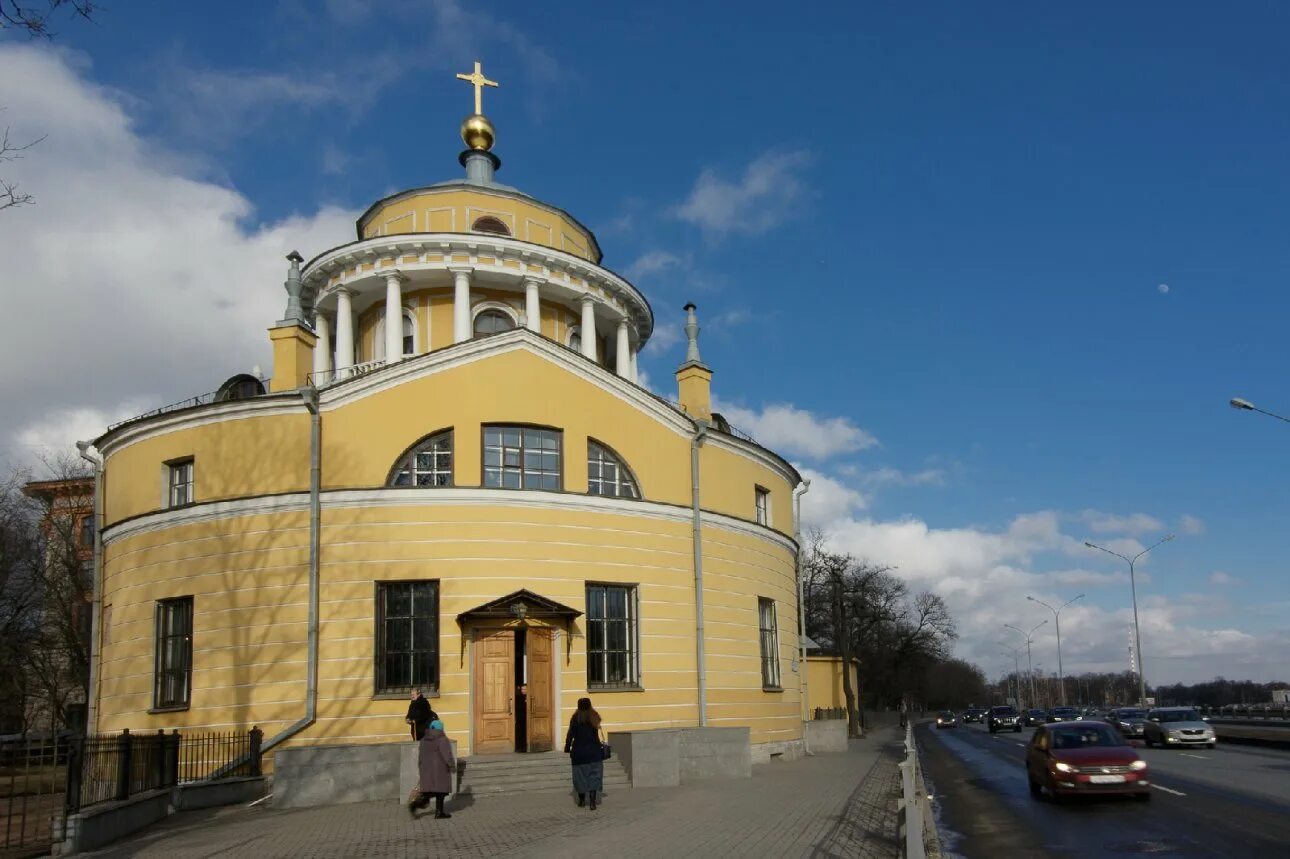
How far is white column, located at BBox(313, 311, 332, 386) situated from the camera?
30.1m

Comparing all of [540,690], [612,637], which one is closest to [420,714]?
[540,690]

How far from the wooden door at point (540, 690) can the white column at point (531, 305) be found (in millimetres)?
9960

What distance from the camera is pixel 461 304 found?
28438 millimetres

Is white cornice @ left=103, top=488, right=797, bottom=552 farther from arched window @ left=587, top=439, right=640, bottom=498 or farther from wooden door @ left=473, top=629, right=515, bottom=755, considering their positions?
wooden door @ left=473, top=629, right=515, bottom=755

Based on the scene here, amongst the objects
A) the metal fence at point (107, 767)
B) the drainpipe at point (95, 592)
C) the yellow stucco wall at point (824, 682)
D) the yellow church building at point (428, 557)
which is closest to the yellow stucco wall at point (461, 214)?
the yellow church building at point (428, 557)

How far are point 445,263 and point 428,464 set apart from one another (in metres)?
8.51

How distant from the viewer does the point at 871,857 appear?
11.6 m

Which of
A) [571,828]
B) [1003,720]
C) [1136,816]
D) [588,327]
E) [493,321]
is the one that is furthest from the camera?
[1003,720]

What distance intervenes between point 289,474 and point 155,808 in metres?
7.09

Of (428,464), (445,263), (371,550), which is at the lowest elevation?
(371,550)

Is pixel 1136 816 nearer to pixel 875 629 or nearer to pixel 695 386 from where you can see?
pixel 695 386

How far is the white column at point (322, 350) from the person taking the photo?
1185 inches

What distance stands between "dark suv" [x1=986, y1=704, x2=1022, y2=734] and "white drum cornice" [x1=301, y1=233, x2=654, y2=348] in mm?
37696

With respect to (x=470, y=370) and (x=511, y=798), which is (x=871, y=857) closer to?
(x=511, y=798)
